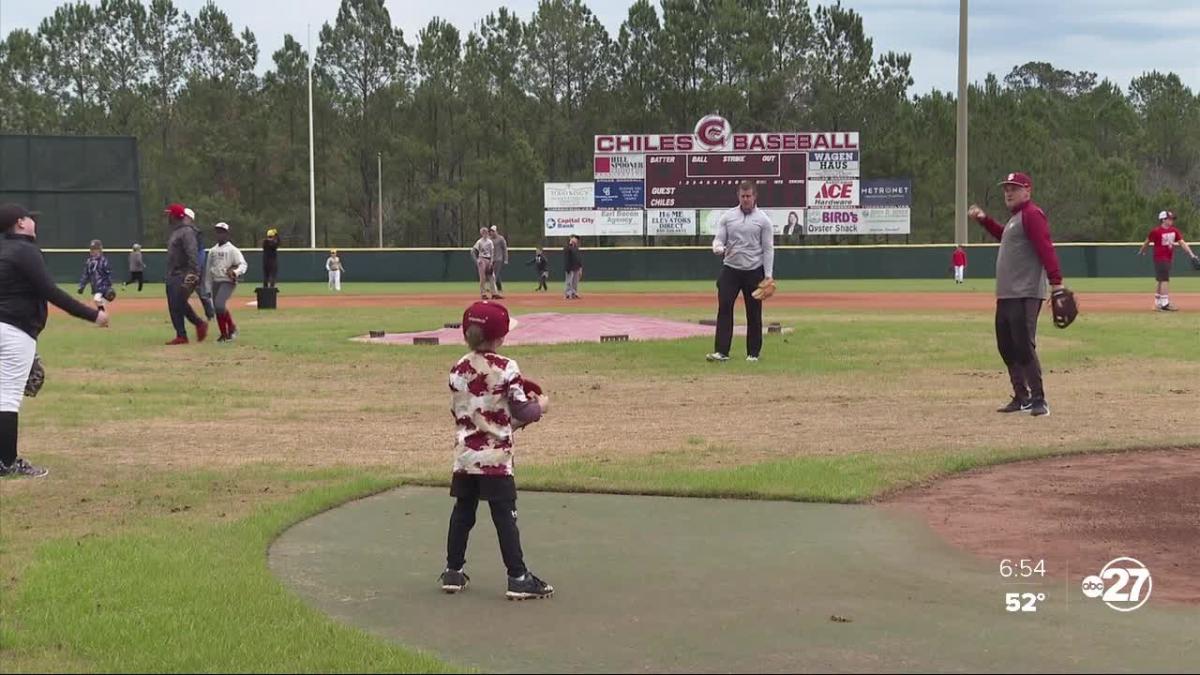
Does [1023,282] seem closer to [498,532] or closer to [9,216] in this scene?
[498,532]

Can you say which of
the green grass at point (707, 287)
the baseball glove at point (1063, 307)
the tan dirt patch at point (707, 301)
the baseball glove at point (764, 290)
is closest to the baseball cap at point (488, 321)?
the baseball glove at point (1063, 307)

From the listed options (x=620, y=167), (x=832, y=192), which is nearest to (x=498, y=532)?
(x=620, y=167)

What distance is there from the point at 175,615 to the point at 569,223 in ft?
169

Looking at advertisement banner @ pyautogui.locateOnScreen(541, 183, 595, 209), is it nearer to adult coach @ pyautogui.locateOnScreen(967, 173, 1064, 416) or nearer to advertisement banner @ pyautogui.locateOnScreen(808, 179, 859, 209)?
advertisement banner @ pyautogui.locateOnScreen(808, 179, 859, 209)

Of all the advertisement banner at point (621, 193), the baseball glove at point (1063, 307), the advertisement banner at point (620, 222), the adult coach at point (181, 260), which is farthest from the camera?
the advertisement banner at point (620, 222)

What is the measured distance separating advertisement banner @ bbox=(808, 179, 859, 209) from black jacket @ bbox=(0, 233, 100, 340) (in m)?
46.4

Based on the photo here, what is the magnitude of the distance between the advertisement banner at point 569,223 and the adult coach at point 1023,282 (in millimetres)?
44999

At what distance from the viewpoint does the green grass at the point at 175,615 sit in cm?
464

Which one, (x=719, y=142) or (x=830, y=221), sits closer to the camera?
(x=719, y=142)

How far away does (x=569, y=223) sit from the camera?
56281mm

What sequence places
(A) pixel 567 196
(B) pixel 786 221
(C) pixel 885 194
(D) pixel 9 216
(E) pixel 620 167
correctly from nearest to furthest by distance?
1. (D) pixel 9 216
2. (B) pixel 786 221
3. (E) pixel 620 167
4. (C) pixel 885 194
5. (A) pixel 567 196

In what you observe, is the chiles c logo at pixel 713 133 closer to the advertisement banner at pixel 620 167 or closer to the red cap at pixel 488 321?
the advertisement banner at pixel 620 167

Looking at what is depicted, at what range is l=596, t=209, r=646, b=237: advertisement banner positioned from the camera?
177 feet

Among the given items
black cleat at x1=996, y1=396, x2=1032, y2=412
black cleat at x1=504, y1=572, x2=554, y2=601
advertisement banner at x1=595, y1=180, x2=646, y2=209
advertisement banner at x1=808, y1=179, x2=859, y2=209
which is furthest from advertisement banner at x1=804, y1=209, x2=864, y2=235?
black cleat at x1=504, y1=572, x2=554, y2=601
